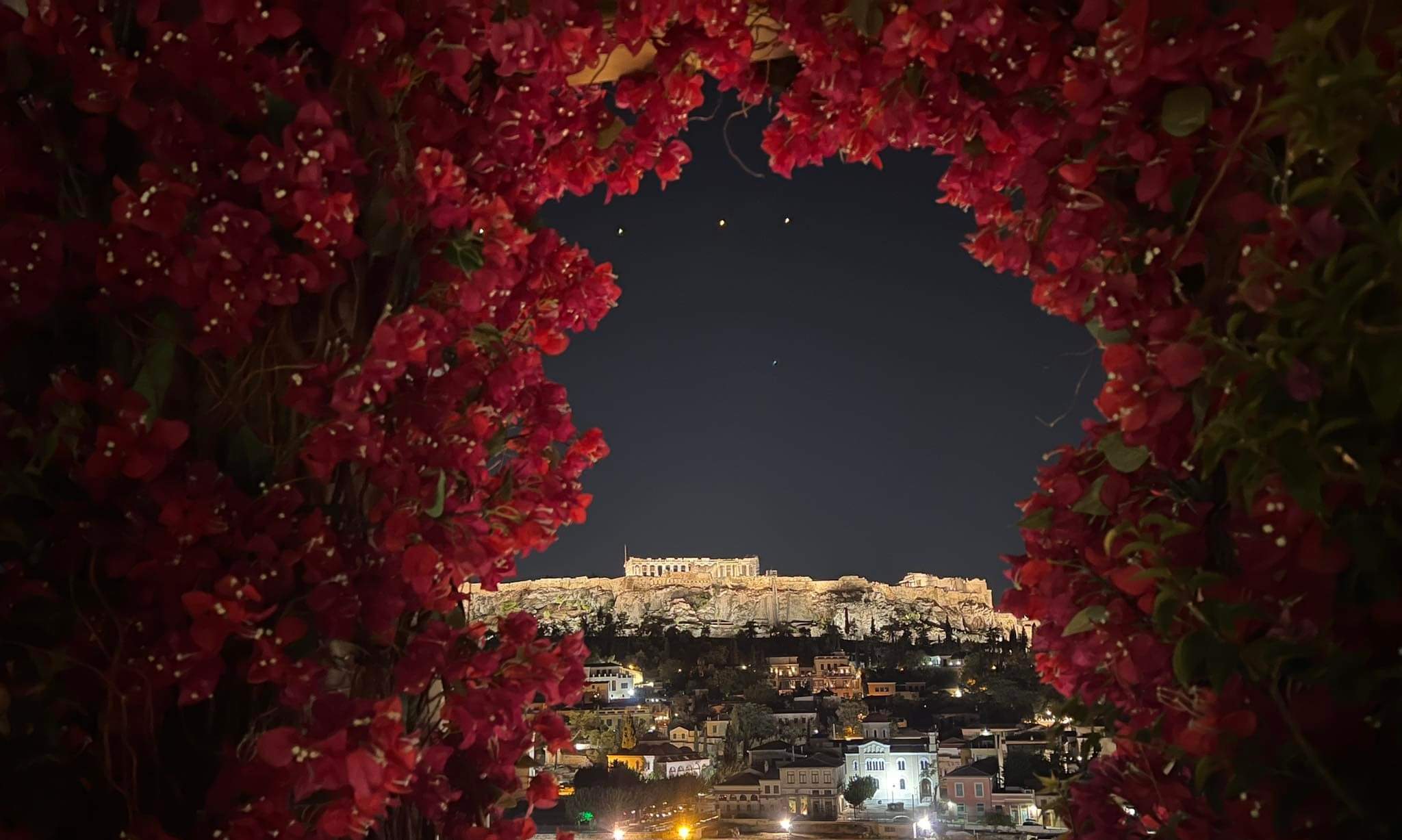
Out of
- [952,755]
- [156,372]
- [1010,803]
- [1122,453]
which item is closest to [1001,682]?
[952,755]

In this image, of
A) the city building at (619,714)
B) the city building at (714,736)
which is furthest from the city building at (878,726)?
the city building at (619,714)

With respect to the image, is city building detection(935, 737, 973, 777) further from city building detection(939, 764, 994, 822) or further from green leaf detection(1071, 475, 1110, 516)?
green leaf detection(1071, 475, 1110, 516)

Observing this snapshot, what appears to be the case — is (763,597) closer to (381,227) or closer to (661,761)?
(661,761)

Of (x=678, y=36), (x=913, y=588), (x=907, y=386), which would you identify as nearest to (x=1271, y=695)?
(x=678, y=36)

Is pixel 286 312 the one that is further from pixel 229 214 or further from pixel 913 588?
pixel 913 588

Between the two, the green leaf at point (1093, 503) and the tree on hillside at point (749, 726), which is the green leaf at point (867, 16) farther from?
the tree on hillside at point (749, 726)

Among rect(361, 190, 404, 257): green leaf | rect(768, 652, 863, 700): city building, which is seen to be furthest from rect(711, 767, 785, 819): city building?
rect(361, 190, 404, 257): green leaf
